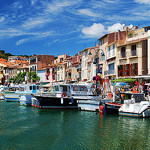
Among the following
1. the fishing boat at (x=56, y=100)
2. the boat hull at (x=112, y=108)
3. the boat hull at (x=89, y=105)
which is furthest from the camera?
the fishing boat at (x=56, y=100)

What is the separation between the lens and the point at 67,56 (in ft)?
268

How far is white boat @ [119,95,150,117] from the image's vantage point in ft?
85.5

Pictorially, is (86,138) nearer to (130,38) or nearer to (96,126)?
(96,126)

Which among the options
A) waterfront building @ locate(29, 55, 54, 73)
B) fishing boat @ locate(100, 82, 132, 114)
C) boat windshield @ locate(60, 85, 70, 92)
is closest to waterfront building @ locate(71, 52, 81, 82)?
waterfront building @ locate(29, 55, 54, 73)

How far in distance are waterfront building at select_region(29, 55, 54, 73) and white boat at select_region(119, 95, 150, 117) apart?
65445 millimetres

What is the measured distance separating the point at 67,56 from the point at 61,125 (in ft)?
195

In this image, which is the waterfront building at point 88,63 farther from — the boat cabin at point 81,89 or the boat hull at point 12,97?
the boat cabin at point 81,89

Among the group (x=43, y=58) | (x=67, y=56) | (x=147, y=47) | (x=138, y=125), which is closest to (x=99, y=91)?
(x=147, y=47)

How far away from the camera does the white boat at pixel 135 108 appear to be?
2607 centimetres

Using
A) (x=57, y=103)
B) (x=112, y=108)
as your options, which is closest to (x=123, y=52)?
(x=57, y=103)

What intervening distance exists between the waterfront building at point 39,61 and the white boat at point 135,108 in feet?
215

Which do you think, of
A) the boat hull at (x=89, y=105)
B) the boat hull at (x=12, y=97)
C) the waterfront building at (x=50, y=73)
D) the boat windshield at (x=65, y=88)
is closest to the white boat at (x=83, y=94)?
the boat hull at (x=89, y=105)

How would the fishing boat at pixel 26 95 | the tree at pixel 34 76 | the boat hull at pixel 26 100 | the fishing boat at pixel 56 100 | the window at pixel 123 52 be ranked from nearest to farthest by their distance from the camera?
1. the fishing boat at pixel 56 100
2. the boat hull at pixel 26 100
3. the fishing boat at pixel 26 95
4. the window at pixel 123 52
5. the tree at pixel 34 76

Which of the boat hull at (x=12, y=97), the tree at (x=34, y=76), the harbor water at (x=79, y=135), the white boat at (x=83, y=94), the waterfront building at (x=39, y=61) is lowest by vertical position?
the harbor water at (x=79, y=135)
